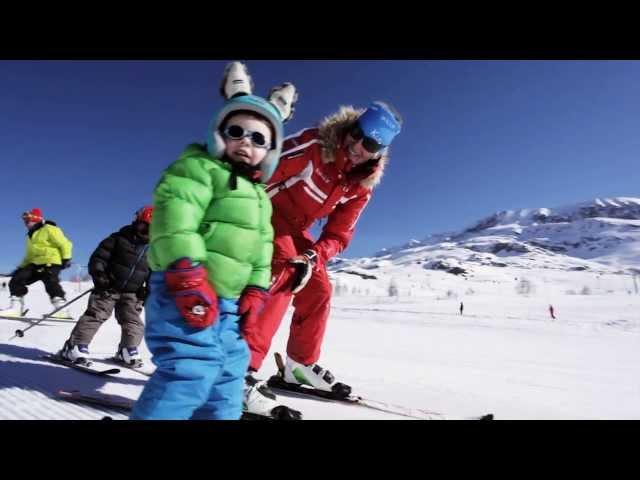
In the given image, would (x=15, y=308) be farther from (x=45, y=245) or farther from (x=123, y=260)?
(x=123, y=260)

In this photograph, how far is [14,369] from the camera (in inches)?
114

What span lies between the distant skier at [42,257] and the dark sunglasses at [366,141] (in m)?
6.38

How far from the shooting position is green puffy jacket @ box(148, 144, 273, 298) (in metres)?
1.55

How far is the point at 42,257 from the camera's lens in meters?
6.49

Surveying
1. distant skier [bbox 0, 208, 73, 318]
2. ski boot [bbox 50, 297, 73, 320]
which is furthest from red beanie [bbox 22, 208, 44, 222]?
ski boot [bbox 50, 297, 73, 320]

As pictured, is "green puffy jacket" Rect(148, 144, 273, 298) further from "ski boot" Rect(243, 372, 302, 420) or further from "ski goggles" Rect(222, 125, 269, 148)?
"ski boot" Rect(243, 372, 302, 420)

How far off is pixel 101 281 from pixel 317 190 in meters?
2.58

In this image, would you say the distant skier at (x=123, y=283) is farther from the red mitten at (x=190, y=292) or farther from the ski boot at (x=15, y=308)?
the ski boot at (x=15, y=308)

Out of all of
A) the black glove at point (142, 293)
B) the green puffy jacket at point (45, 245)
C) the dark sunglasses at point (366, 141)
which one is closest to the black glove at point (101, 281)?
the black glove at point (142, 293)

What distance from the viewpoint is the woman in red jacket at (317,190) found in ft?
8.98

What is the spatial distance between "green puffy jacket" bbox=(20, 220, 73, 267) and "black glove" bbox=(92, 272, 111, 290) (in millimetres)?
3711
